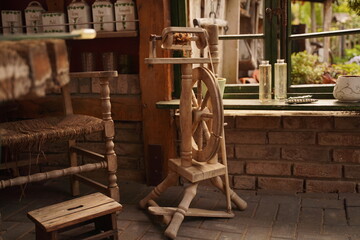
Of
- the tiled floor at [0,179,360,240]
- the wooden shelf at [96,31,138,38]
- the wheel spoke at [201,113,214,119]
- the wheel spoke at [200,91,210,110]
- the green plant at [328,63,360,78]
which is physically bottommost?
the tiled floor at [0,179,360,240]

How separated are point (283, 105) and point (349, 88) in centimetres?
40

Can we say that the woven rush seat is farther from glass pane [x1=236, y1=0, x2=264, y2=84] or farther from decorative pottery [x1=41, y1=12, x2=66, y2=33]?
glass pane [x1=236, y1=0, x2=264, y2=84]

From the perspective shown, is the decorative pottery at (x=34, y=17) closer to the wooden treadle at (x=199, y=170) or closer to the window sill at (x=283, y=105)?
the window sill at (x=283, y=105)

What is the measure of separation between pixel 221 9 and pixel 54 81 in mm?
2319

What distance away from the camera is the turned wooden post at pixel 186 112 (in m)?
2.40

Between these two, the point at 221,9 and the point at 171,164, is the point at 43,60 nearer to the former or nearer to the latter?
the point at 171,164

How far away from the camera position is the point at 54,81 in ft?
4.02

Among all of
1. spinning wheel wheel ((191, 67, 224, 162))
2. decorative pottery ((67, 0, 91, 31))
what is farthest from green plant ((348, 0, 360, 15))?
decorative pottery ((67, 0, 91, 31))

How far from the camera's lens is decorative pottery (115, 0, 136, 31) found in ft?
9.85

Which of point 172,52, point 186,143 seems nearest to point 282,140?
point 186,143

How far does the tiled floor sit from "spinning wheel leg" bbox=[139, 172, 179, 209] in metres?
0.06

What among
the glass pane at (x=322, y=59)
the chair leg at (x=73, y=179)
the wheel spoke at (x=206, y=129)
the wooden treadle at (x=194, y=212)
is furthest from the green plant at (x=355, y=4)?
the chair leg at (x=73, y=179)

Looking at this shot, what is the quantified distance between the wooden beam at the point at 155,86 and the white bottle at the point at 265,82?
25.5 inches

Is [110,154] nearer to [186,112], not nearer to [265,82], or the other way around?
[186,112]
